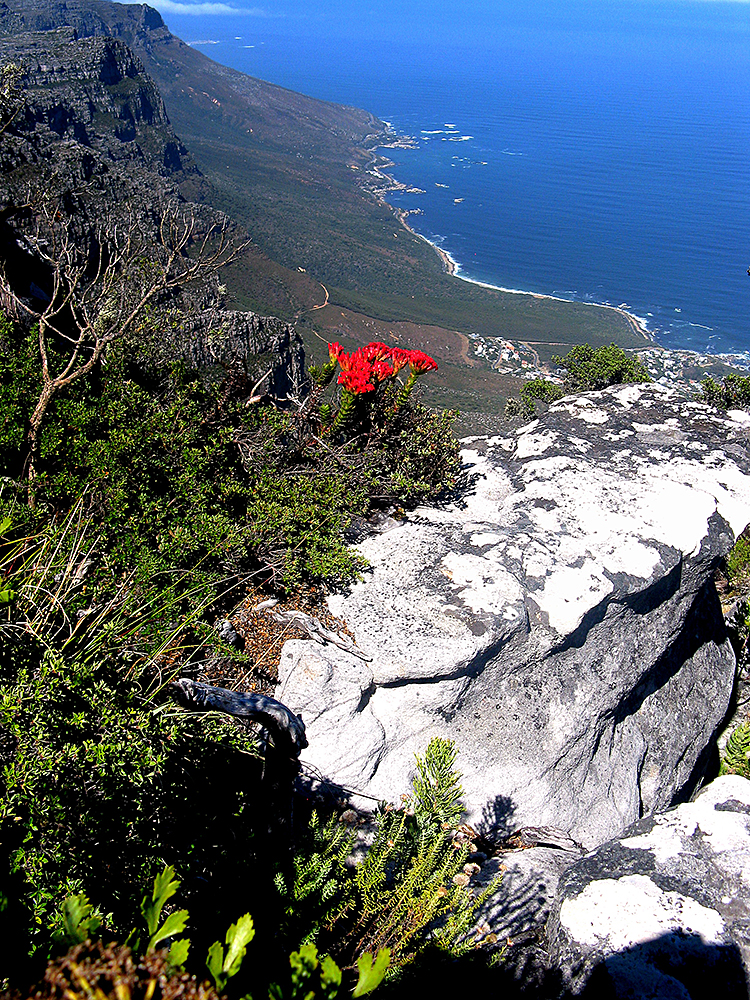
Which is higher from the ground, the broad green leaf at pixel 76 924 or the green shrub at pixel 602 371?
the broad green leaf at pixel 76 924

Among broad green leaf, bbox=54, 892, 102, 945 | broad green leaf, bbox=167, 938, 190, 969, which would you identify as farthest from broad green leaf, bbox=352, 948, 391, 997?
broad green leaf, bbox=54, 892, 102, 945

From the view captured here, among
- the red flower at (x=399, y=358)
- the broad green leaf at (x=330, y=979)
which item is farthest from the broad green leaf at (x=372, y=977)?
the red flower at (x=399, y=358)

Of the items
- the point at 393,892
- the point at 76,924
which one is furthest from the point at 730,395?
the point at 76,924

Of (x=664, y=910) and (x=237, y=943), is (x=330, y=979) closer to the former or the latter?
(x=237, y=943)

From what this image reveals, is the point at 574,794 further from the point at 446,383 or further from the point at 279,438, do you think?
the point at 446,383

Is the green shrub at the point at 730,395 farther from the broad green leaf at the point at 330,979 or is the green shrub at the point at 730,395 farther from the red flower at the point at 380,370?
the broad green leaf at the point at 330,979

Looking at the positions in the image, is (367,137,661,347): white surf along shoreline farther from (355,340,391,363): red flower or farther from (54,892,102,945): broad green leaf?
(54,892,102,945): broad green leaf
